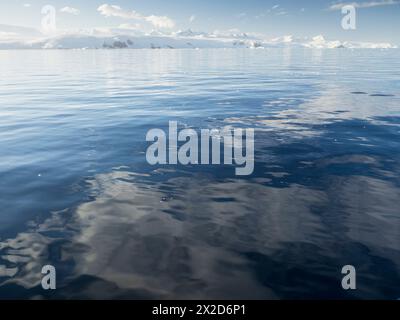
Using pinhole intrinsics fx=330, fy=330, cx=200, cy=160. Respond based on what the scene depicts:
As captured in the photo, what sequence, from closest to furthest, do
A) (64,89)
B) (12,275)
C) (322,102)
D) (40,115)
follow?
(12,275), (40,115), (322,102), (64,89)

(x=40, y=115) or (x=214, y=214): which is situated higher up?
(x=40, y=115)

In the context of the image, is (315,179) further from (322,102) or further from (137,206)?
(322,102)

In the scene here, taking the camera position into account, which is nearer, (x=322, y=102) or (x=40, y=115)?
(x=40, y=115)

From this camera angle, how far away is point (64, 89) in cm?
3603

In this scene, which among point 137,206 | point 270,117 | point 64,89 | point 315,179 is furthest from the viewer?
point 64,89

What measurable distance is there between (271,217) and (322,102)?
19.3 meters

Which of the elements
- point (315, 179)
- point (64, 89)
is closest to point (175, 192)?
point (315, 179)

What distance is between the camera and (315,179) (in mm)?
11328
